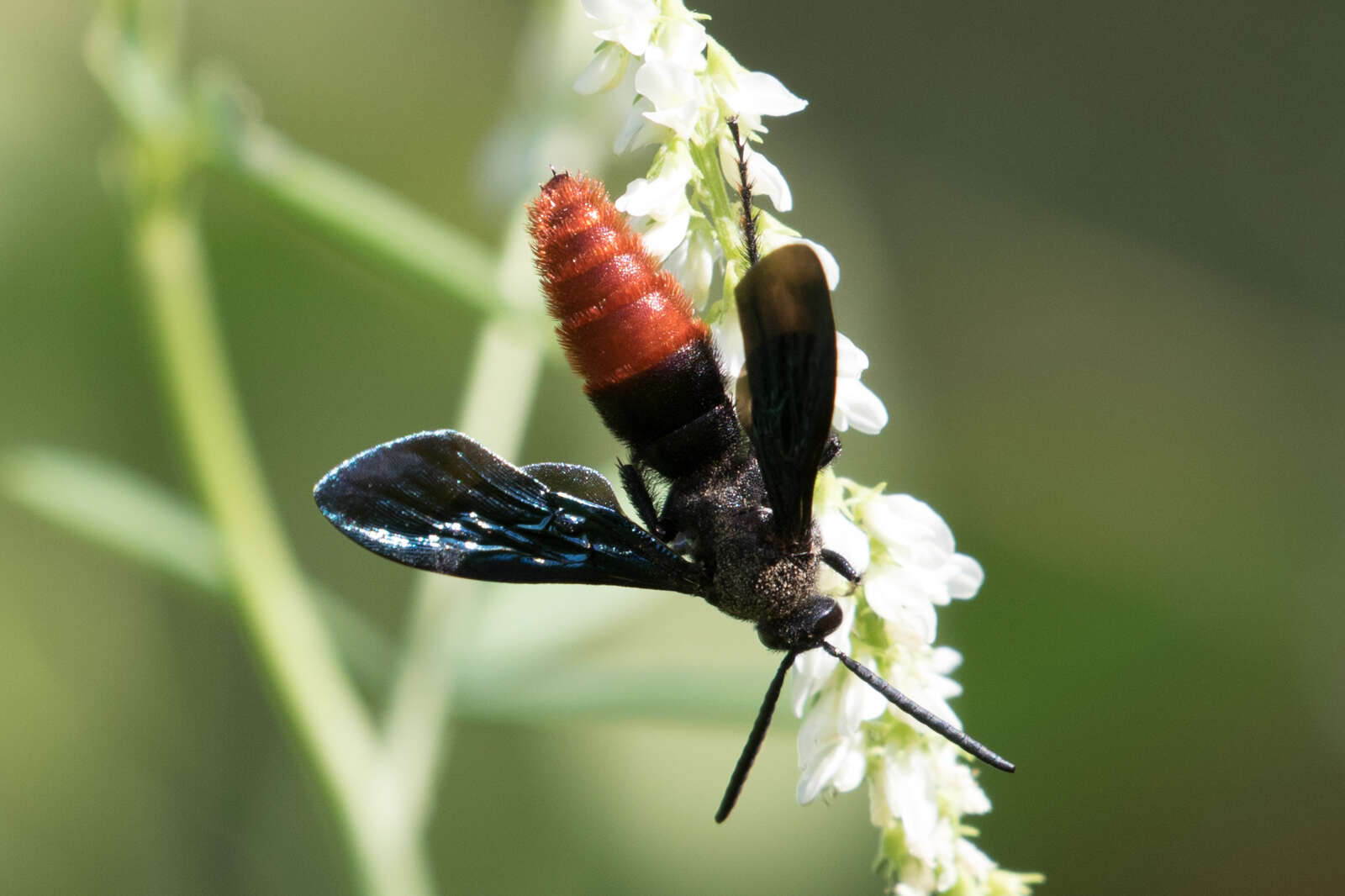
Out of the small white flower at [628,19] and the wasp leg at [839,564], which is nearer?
the small white flower at [628,19]

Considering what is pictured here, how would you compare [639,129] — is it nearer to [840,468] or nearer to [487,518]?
[487,518]

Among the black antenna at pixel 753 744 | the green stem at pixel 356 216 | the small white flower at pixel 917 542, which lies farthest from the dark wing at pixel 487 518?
the green stem at pixel 356 216

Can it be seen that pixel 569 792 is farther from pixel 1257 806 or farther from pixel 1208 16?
pixel 1208 16

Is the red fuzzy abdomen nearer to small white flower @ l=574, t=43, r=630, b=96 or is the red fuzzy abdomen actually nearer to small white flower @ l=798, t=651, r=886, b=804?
small white flower @ l=574, t=43, r=630, b=96

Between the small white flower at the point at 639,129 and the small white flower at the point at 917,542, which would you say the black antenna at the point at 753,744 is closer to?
the small white flower at the point at 917,542

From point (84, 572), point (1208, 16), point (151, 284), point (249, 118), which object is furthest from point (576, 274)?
point (1208, 16)

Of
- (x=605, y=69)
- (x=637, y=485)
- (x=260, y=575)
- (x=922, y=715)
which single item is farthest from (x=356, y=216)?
(x=922, y=715)

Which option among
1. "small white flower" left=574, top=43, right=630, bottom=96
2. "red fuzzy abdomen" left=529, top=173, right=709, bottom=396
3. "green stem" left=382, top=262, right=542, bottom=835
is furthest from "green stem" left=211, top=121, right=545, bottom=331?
"small white flower" left=574, top=43, right=630, bottom=96
